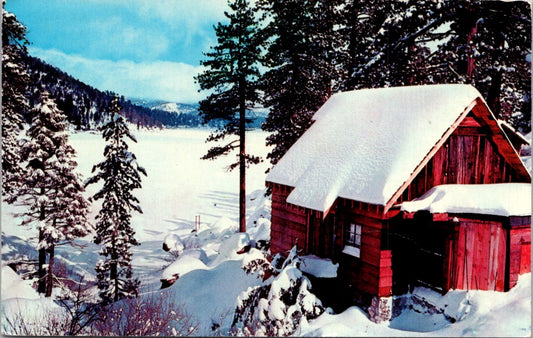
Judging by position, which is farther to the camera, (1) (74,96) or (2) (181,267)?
(2) (181,267)

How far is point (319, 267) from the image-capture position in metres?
10.7

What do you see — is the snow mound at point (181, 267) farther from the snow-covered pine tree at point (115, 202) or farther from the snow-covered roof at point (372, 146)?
the snow-covered roof at point (372, 146)

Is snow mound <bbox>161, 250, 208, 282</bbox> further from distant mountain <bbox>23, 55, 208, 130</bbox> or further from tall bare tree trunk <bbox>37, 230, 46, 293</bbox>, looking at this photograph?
distant mountain <bbox>23, 55, 208, 130</bbox>

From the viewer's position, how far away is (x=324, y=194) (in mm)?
9547

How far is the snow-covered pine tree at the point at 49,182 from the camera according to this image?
14250 mm

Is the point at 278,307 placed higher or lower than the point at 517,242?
lower

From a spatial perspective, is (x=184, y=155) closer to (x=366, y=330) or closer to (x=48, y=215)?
(x=48, y=215)

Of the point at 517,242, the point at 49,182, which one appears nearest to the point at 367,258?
the point at 517,242

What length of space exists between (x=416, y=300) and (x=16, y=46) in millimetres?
14669

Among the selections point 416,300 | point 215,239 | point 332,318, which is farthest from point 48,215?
point 416,300

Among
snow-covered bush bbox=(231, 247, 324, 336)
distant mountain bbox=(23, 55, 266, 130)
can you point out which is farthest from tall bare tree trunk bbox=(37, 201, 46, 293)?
snow-covered bush bbox=(231, 247, 324, 336)

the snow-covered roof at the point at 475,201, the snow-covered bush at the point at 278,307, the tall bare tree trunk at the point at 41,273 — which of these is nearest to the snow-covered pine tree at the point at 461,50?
the snow-covered roof at the point at 475,201

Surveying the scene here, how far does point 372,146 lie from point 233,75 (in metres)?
11.0

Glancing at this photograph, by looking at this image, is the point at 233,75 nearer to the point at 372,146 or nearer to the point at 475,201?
the point at 372,146
